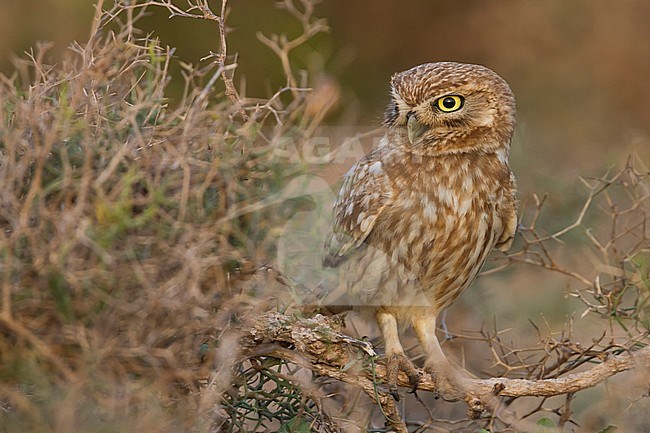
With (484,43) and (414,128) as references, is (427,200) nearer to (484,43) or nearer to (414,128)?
(414,128)

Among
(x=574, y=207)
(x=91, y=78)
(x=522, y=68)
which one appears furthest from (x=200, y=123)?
(x=522, y=68)

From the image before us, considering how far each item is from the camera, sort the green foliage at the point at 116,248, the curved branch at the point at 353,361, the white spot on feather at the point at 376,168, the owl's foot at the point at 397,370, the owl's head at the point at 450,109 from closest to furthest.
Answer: the green foliage at the point at 116,248 < the curved branch at the point at 353,361 < the owl's foot at the point at 397,370 < the owl's head at the point at 450,109 < the white spot on feather at the point at 376,168

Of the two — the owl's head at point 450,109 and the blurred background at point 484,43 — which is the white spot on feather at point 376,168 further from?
the blurred background at point 484,43

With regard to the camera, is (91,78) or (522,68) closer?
(91,78)

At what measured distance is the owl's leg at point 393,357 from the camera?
3.04 m

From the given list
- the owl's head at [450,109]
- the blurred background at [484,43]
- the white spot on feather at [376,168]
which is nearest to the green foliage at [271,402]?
the white spot on feather at [376,168]

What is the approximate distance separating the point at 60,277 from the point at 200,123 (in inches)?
23.9

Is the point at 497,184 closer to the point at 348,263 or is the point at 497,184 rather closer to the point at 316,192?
the point at 348,263

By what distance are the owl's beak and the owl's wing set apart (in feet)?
0.51

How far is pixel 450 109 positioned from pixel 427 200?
1.01ft

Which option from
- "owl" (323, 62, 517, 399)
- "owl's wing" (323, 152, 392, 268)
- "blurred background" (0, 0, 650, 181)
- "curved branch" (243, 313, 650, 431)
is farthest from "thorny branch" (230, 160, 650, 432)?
"blurred background" (0, 0, 650, 181)

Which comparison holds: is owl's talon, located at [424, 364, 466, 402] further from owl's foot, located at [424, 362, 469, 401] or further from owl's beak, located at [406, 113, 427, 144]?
owl's beak, located at [406, 113, 427, 144]

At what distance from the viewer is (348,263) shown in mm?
3314

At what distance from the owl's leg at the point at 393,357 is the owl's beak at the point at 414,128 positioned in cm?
60
